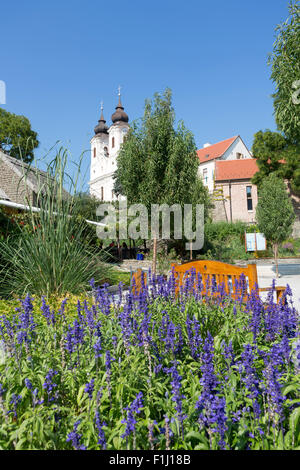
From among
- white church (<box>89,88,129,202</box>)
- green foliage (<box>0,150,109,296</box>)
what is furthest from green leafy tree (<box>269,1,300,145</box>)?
white church (<box>89,88,129,202</box>)

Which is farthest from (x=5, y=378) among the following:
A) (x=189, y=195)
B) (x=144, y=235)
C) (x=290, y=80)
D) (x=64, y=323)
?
(x=144, y=235)

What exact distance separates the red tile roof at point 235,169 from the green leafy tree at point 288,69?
28586 millimetres

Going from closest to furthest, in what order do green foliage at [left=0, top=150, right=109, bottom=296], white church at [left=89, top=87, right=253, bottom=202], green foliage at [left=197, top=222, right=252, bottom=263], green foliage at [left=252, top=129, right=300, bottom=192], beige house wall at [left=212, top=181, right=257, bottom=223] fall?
green foliage at [left=0, top=150, right=109, bottom=296], green foliage at [left=197, top=222, right=252, bottom=263], green foliage at [left=252, top=129, right=300, bottom=192], beige house wall at [left=212, top=181, right=257, bottom=223], white church at [left=89, top=87, right=253, bottom=202]

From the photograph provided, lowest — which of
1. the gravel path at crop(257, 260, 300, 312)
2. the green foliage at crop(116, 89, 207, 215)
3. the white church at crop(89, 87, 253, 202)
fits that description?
the gravel path at crop(257, 260, 300, 312)

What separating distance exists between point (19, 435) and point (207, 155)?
4522 centimetres

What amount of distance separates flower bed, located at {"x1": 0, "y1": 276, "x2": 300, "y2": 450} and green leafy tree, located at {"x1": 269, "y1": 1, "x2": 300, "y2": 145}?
8.69 m

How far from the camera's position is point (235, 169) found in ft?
130

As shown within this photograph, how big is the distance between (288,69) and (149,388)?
10762 mm

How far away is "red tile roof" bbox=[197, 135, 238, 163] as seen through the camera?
42941 mm

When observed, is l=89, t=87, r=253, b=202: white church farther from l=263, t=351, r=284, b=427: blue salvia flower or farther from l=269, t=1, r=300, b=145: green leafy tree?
l=263, t=351, r=284, b=427: blue salvia flower

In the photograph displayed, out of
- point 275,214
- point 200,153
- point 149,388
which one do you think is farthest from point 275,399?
point 200,153

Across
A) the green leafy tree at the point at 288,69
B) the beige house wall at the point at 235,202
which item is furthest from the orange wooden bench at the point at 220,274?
the beige house wall at the point at 235,202

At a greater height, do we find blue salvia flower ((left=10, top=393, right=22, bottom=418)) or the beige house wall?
the beige house wall

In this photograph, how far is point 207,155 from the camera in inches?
1750
